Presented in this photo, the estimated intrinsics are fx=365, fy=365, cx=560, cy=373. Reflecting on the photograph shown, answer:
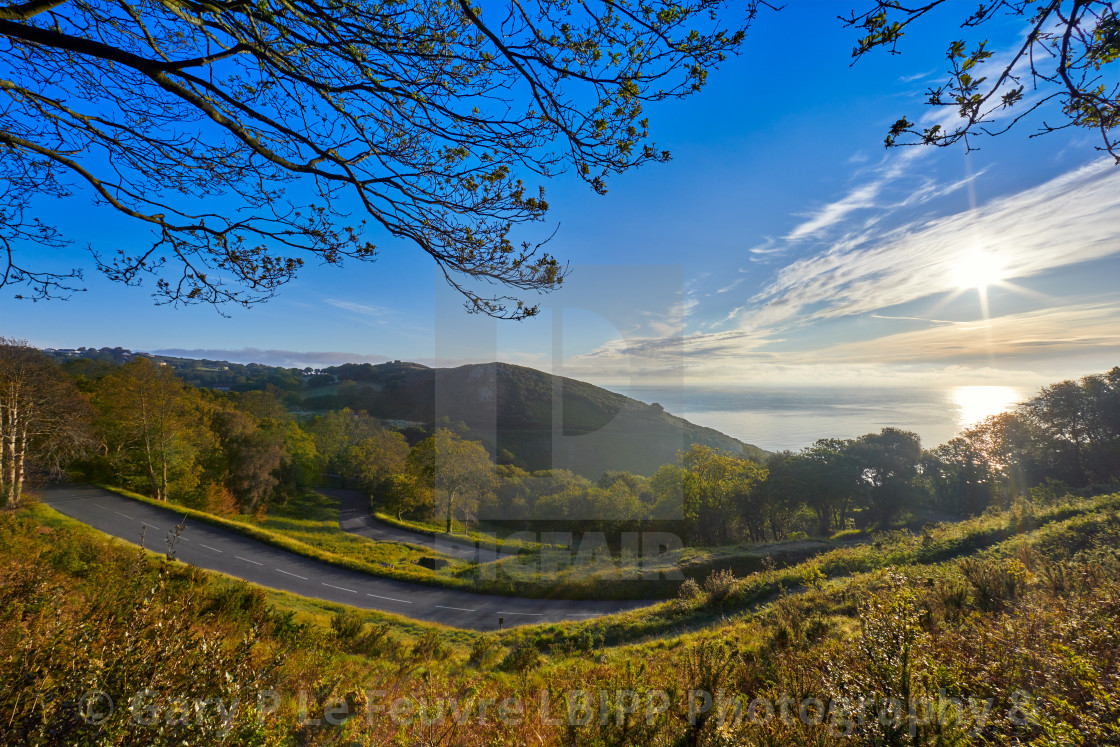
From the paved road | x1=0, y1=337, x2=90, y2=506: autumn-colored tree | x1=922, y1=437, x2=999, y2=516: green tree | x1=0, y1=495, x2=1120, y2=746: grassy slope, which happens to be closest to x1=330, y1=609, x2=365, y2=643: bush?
x1=0, y1=495, x2=1120, y2=746: grassy slope

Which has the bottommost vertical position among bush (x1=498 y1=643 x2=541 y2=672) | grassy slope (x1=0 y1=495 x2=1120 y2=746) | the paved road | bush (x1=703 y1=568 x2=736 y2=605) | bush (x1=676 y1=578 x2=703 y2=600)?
the paved road

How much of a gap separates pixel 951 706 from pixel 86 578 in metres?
10.6

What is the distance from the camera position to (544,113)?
10.5 feet

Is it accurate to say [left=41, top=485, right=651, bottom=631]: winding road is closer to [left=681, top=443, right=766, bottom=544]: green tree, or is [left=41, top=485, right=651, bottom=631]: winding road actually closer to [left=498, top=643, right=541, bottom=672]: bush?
[left=498, top=643, right=541, bottom=672]: bush

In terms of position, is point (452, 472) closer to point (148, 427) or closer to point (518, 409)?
point (148, 427)

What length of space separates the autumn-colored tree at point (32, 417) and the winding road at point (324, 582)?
247 cm

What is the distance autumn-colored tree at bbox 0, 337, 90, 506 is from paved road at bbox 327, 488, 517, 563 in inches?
544

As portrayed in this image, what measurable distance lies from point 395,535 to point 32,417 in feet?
56.4

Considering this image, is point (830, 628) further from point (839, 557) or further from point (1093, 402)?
point (1093, 402)

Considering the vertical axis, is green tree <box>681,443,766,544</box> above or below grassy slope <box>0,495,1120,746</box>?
below

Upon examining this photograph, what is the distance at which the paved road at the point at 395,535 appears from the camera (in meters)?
20.8

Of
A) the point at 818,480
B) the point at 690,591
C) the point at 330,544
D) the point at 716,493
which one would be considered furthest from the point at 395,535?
the point at 818,480

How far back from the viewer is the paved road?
68.1ft

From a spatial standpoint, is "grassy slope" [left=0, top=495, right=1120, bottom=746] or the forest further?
the forest
